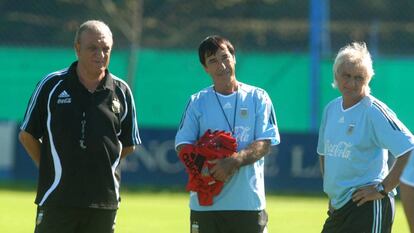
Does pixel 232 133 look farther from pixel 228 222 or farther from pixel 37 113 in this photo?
pixel 37 113

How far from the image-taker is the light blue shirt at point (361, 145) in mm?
6609

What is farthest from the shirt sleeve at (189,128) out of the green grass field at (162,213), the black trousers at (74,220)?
the green grass field at (162,213)

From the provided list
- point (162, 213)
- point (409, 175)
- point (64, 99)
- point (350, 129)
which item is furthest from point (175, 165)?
point (409, 175)

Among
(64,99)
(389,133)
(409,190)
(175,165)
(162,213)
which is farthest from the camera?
(175,165)

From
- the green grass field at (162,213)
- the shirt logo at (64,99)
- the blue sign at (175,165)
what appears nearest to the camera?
the shirt logo at (64,99)

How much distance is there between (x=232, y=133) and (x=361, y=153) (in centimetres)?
90

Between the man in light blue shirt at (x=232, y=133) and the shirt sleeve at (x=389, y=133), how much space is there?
2.57 ft

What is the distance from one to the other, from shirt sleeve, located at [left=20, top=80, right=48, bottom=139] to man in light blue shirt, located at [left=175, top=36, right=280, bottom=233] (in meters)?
0.94

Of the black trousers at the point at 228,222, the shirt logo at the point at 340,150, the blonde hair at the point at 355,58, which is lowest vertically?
the black trousers at the point at 228,222

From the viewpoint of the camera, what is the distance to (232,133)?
7.04 m

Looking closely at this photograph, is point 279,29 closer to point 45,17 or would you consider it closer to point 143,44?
point 143,44

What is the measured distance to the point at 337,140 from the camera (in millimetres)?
6816

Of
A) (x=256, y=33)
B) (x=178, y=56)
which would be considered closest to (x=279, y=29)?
(x=256, y=33)

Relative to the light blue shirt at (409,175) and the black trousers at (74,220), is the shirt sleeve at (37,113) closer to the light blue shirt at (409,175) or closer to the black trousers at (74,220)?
the black trousers at (74,220)
